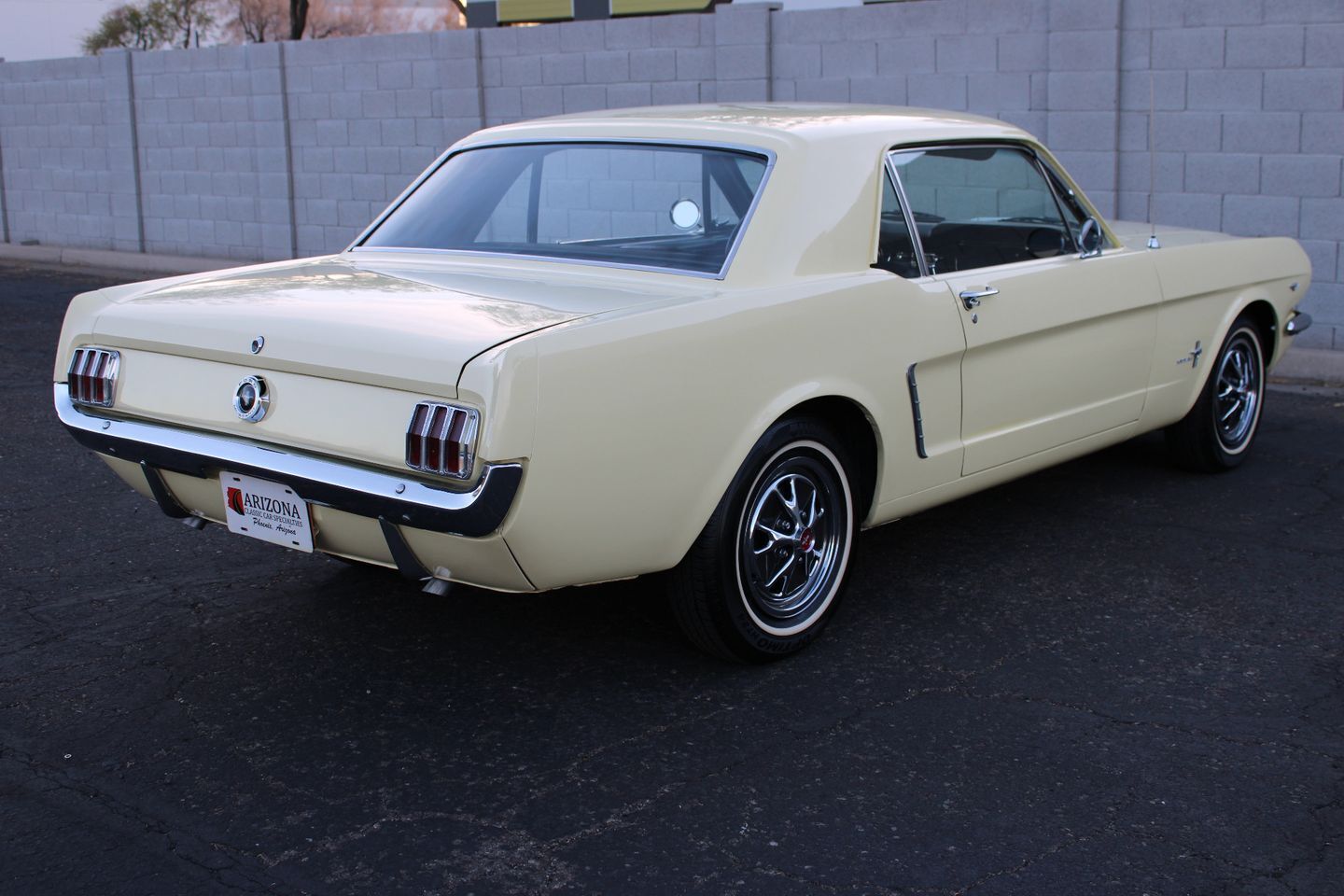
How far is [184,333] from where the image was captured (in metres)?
3.78

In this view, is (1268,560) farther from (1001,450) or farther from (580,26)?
(580,26)

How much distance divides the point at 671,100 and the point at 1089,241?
23.8 feet

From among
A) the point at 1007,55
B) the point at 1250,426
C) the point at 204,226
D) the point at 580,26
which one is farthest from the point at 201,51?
the point at 1250,426

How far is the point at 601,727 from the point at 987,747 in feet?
3.19

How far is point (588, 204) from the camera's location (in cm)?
463

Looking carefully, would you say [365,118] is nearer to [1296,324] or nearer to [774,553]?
[1296,324]

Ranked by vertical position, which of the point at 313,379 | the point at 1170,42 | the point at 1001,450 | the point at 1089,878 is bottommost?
the point at 1089,878

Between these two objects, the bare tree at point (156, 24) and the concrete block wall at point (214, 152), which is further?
the bare tree at point (156, 24)

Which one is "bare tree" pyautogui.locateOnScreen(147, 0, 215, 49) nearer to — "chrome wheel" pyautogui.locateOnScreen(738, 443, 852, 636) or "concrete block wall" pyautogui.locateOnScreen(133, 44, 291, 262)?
"concrete block wall" pyautogui.locateOnScreen(133, 44, 291, 262)

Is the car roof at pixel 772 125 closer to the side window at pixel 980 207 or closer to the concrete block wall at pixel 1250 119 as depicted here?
the side window at pixel 980 207

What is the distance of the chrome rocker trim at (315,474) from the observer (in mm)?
3234

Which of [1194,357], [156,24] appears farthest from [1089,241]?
[156,24]

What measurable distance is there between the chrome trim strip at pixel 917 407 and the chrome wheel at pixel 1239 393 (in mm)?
2274

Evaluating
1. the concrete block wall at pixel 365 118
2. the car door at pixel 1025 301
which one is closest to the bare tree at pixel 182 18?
the concrete block wall at pixel 365 118
